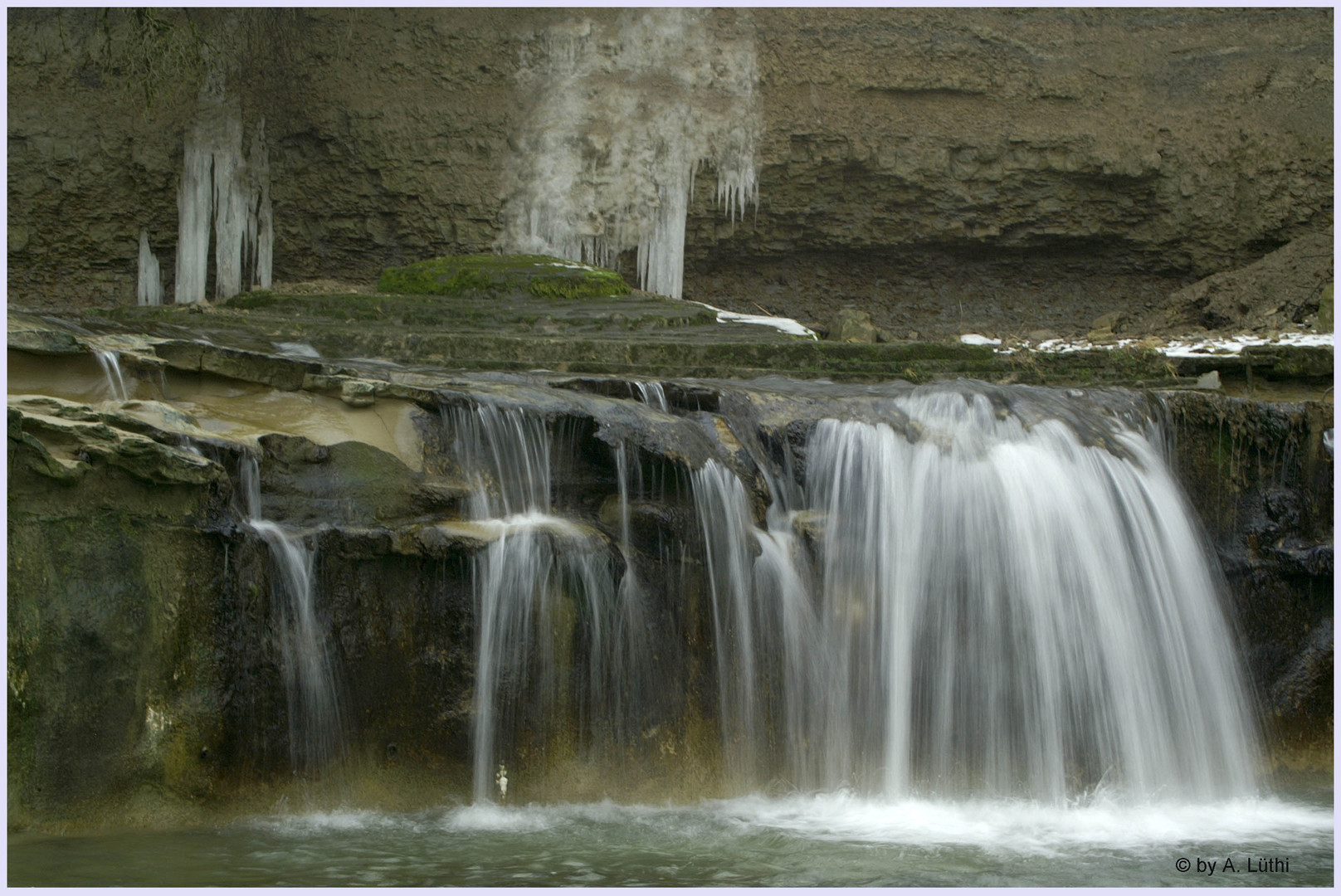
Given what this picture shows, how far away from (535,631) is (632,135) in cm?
982

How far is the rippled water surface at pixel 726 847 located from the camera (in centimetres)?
488

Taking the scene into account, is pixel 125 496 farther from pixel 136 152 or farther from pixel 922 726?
pixel 136 152

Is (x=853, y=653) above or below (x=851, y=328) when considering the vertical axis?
below

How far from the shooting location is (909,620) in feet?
22.8

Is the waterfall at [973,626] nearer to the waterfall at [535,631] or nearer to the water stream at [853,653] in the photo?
the water stream at [853,653]

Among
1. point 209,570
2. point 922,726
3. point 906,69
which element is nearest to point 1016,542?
point 922,726

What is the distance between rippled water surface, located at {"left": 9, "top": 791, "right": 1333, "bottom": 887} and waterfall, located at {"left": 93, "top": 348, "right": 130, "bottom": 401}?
7.50 ft

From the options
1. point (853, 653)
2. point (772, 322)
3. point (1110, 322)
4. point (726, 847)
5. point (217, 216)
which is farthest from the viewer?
point (1110, 322)

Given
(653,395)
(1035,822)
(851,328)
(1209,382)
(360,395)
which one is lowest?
(1035,822)

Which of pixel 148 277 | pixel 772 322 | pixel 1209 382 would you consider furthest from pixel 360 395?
pixel 148 277

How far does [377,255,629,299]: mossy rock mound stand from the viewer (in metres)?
11.3

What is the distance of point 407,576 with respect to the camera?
6.18 metres

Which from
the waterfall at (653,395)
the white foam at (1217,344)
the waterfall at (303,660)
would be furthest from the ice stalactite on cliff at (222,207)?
the waterfall at (303,660)

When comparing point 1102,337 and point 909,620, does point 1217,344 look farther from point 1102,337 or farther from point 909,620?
point 909,620
